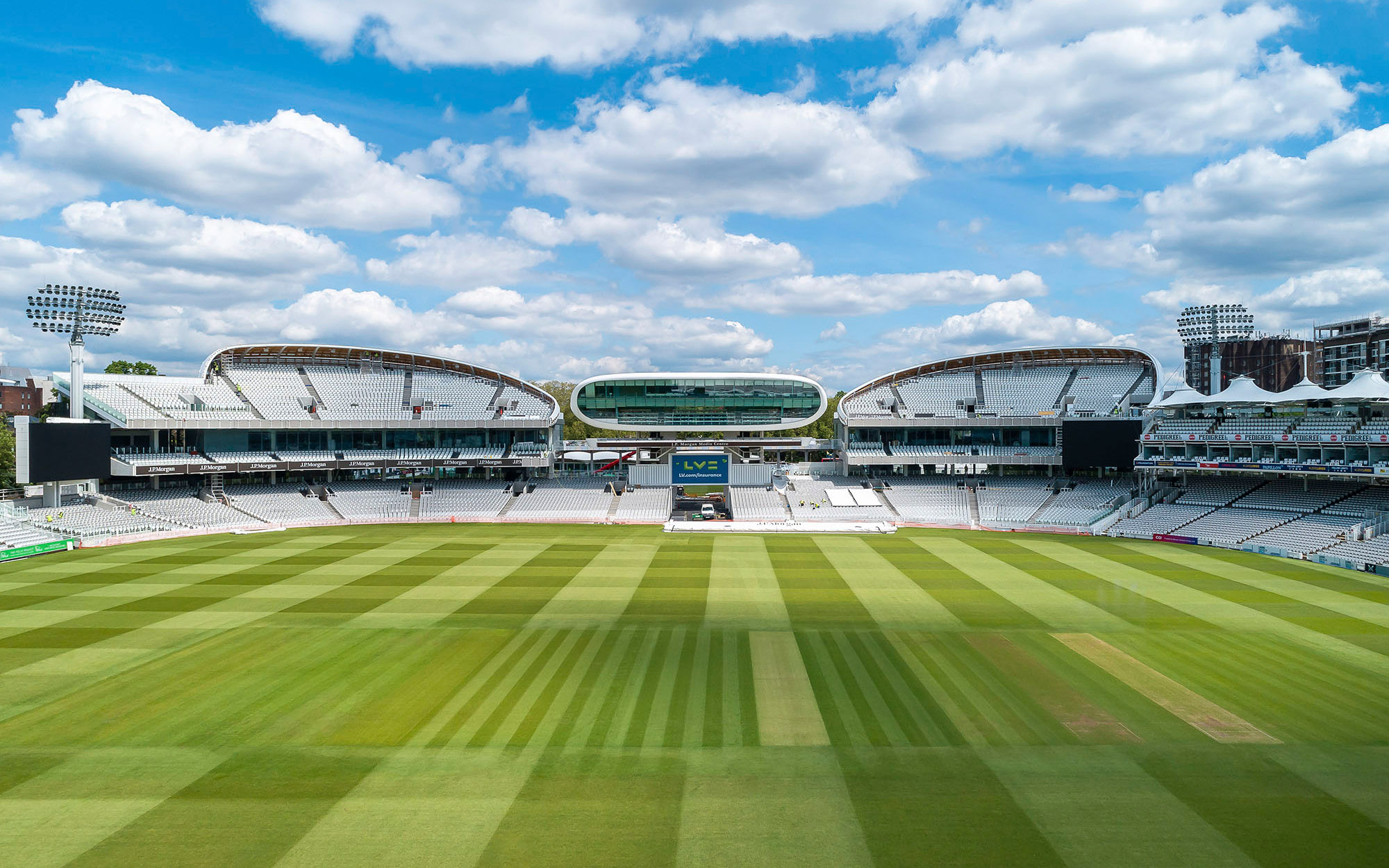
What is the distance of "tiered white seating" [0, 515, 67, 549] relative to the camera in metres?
34.9

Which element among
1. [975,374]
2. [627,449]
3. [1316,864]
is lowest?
[1316,864]

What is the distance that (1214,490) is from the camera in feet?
151

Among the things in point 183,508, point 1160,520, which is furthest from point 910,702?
point 183,508

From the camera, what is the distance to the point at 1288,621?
2341cm

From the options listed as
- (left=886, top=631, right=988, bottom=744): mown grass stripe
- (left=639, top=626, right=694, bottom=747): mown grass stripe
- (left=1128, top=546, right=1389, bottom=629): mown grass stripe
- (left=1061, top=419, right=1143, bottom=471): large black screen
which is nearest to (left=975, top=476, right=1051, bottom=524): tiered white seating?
(left=1061, top=419, right=1143, bottom=471): large black screen

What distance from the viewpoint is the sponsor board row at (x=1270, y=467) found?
118ft

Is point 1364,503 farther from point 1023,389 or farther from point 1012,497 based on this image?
point 1023,389

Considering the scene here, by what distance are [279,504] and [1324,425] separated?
210ft

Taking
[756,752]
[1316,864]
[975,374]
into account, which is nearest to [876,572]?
[756,752]

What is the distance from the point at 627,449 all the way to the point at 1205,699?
48.5m

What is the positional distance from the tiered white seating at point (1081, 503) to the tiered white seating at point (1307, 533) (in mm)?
10851

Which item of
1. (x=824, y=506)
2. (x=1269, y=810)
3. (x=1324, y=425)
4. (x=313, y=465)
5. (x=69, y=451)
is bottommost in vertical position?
(x=1269, y=810)

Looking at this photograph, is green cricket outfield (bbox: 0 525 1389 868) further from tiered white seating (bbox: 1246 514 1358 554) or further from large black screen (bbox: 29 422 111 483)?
large black screen (bbox: 29 422 111 483)

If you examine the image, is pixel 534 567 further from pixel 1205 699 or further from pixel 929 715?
pixel 1205 699
